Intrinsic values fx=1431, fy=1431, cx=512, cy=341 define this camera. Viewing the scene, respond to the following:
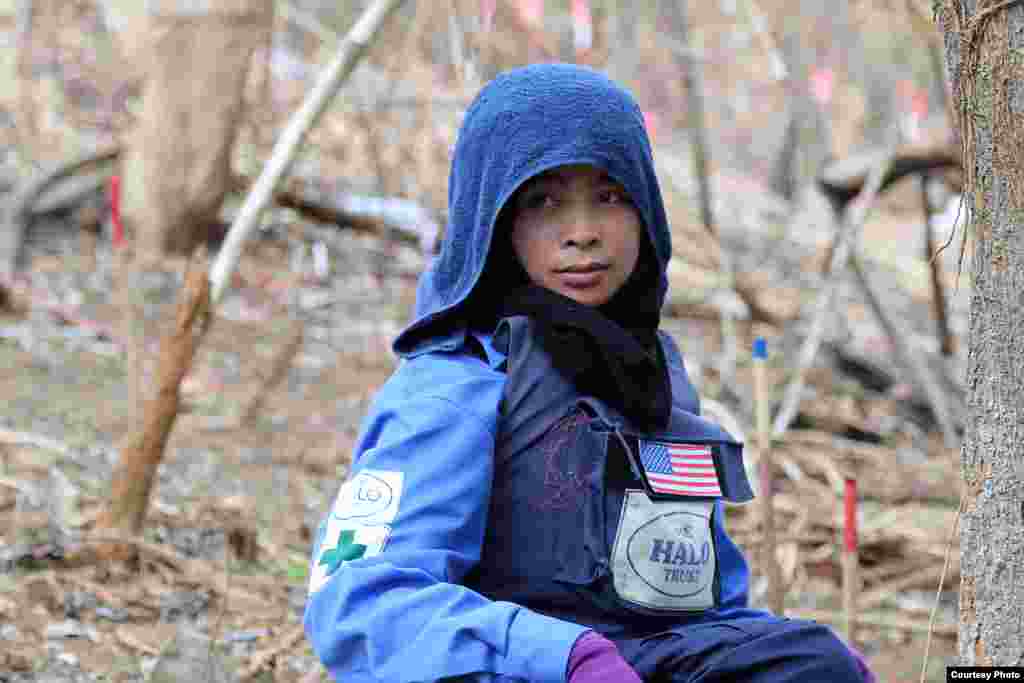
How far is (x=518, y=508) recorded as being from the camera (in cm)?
206

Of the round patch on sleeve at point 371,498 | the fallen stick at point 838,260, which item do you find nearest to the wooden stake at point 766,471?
the round patch on sleeve at point 371,498

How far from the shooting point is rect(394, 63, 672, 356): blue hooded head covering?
2.10 metres

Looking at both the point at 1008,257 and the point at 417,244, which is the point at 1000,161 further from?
the point at 417,244

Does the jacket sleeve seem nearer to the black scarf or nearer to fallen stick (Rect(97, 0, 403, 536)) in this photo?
the black scarf

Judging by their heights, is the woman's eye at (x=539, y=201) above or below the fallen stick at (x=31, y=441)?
above

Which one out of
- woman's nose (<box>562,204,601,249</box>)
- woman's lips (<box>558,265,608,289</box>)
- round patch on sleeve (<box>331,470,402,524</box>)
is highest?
woman's nose (<box>562,204,601,249</box>)

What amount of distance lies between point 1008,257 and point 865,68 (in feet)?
60.1

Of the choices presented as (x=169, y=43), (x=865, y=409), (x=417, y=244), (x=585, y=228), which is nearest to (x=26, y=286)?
(x=169, y=43)

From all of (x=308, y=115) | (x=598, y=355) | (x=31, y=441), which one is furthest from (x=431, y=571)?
(x=31, y=441)

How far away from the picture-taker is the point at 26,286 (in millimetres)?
6516

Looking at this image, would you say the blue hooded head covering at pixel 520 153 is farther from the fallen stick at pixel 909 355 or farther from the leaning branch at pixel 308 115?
the fallen stick at pixel 909 355

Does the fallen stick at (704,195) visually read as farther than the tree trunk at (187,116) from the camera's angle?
No

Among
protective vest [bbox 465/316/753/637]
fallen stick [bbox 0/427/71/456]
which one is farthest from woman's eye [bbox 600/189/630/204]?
fallen stick [bbox 0/427/71/456]

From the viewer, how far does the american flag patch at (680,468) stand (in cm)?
212
